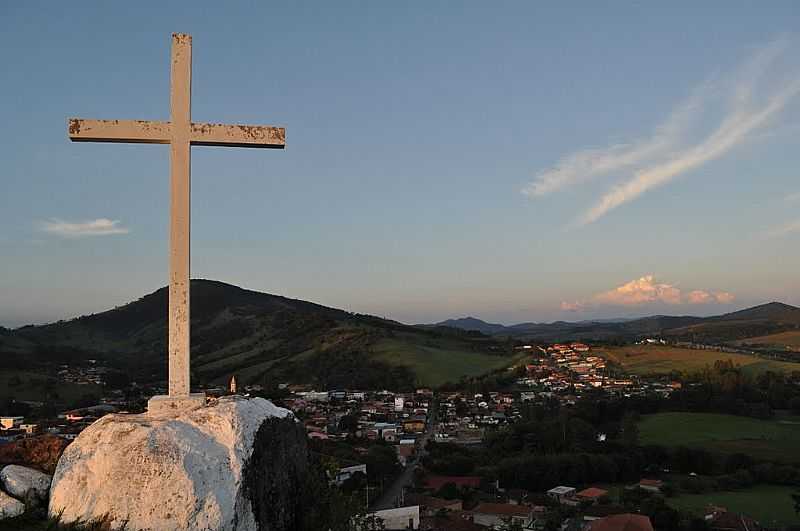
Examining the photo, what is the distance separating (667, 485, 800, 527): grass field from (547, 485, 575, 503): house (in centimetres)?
576

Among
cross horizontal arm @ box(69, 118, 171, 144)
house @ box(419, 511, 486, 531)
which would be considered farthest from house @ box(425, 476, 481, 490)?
cross horizontal arm @ box(69, 118, 171, 144)

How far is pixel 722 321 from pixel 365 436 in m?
135

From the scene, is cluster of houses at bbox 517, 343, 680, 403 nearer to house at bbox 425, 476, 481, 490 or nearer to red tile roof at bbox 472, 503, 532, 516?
house at bbox 425, 476, 481, 490

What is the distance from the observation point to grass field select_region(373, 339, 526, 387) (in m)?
94.9

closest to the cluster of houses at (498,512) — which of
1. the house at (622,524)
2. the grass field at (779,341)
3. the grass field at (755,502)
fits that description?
the house at (622,524)

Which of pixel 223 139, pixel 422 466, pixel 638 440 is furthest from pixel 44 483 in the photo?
pixel 638 440

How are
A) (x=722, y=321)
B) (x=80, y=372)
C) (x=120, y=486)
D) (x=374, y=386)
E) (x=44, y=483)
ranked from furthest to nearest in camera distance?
(x=722, y=321) → (x=374, y=386) → (x=80, y=372) → (x=44, y=483) → (x=120, y=486)

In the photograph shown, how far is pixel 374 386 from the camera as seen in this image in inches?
3615

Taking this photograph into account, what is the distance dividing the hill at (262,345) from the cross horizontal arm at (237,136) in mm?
67776

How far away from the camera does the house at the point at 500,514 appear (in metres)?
36.8

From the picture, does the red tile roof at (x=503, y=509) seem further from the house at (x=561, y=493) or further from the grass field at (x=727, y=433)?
the grass field at (x=727, y=433)

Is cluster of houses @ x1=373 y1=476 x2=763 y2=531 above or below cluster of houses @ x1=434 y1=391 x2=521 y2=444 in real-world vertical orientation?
below

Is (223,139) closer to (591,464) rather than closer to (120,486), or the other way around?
(120,486)

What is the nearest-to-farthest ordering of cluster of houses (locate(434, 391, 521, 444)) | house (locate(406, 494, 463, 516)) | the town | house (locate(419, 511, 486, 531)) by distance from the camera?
1. house (locate(419, 511, 486, 531))
2. the town
3. house (locate(406, 494, 463, 516))
4. cluster of houses (locate(434, 391, 521, 444))
